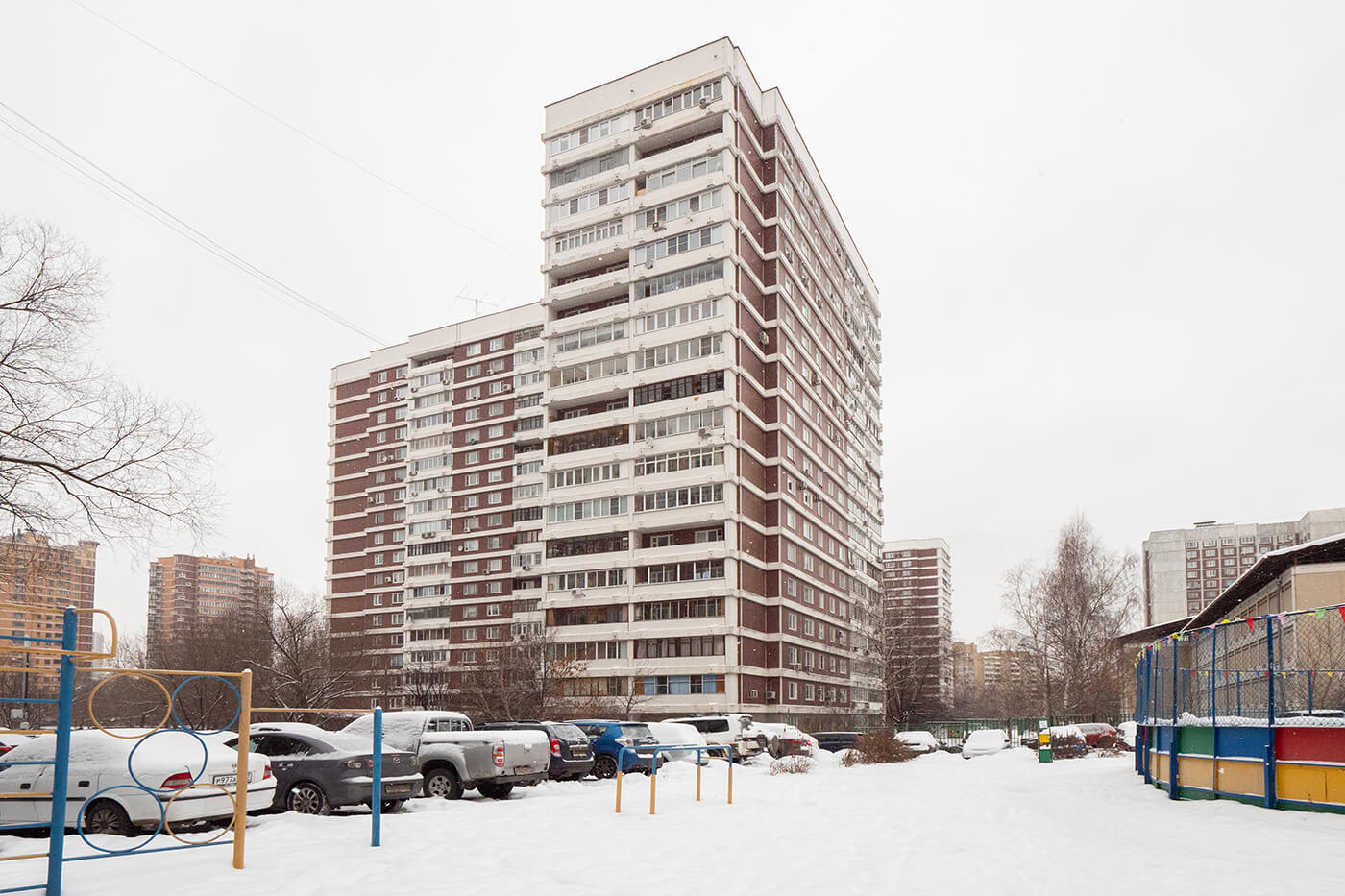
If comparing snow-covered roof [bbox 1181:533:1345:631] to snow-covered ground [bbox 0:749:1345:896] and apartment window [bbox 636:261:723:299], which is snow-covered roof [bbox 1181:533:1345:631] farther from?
apartment window [bbox 636:261:723:299]

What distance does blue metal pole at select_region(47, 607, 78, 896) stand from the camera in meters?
7.87

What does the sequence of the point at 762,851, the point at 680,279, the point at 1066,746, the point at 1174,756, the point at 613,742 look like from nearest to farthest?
the point at 762,851, the point at 1174,756, the point at 613,742, the point at 1066,746, the point at 680,279

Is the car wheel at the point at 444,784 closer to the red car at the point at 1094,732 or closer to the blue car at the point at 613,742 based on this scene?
the blue car at the point at 613,742

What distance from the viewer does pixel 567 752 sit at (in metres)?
22.1

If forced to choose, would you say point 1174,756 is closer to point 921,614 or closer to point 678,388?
point 678,388

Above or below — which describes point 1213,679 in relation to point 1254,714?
above

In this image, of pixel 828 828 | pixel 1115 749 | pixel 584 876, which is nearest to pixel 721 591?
pixel 1115 749

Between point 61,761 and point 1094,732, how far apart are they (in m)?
41.8

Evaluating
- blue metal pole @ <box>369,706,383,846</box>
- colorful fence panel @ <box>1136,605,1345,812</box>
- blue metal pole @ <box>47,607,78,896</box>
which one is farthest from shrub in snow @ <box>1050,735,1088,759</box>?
blue metal pole @ <box>47,607,78,896</box>

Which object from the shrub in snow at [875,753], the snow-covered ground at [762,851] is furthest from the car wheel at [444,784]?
the shrub in snow at [875,753]

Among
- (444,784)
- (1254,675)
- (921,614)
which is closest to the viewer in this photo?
(1254,675)

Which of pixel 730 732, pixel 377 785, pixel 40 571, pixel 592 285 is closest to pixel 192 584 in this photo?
pixel 592 285

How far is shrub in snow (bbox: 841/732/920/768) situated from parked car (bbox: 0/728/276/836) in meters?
25.4

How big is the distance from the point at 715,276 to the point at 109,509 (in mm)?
46556
